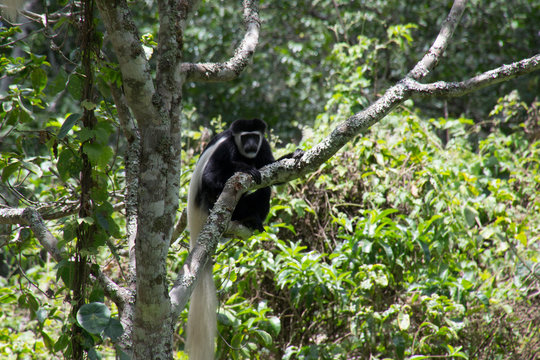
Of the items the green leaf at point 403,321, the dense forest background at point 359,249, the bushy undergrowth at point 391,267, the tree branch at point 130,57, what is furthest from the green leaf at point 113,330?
the green leaf at point 403,321

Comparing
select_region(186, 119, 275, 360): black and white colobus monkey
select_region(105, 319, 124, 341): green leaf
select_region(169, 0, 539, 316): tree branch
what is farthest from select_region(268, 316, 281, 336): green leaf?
select_region(105, 319, 124, 341): green leaf

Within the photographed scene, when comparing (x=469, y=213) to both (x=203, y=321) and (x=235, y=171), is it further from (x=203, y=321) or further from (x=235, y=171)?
(x=203, y=321)

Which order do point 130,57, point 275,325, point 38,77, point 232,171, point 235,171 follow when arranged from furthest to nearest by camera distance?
point 232,171
point 235,171
point 275,325
point 38,77
point 130,57

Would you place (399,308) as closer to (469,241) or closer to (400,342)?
(400,342)

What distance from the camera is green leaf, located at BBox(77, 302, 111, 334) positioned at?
3.84 feet

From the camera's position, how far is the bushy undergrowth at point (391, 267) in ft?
8.32

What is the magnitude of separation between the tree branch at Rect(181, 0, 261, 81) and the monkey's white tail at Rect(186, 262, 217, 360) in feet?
3.01

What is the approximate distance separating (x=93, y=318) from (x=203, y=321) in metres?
1.03

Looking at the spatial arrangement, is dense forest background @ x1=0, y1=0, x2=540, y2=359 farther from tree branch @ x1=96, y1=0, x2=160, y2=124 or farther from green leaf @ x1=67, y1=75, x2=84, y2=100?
tree branch @ x1=96, y1=0, x2=160, y2=124

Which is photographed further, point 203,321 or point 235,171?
point 235,171

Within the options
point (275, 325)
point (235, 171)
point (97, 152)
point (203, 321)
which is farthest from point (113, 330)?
point (235, 171)

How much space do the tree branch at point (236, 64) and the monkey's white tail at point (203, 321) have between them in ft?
3.01

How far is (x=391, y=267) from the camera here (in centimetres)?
273

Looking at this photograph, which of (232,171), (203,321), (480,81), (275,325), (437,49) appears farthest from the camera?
(232,171)
